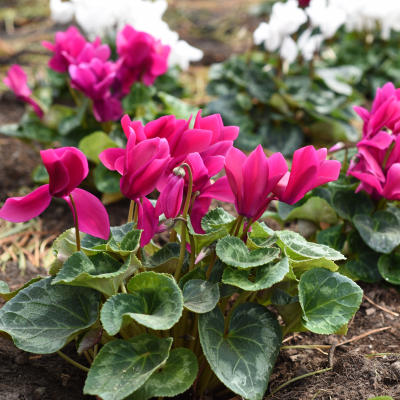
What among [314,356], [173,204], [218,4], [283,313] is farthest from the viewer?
[218,4]

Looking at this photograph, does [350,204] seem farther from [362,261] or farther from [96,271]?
[96,271]

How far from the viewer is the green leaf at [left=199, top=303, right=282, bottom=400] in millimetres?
922

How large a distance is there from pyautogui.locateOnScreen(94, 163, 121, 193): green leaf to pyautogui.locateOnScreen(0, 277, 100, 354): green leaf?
42.6 inches

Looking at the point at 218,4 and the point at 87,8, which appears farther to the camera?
the point at 218,4

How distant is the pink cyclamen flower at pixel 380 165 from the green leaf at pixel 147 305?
0.76m

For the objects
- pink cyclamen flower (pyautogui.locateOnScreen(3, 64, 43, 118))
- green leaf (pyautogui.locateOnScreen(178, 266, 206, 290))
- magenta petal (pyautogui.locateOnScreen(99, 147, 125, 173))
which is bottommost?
pink cyclamen flower (pyautogui.locateOnScreen(3, 64, 43, 118))

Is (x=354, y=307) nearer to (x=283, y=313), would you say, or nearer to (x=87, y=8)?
(x=283, y=313)

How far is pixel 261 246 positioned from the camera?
101 centimetres

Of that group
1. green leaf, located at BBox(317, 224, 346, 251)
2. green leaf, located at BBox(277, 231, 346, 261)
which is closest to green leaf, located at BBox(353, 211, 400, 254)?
green leaf, located at BBox(317, 224, 346, 251)

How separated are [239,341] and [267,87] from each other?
2192mm

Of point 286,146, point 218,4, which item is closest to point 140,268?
point 286,146

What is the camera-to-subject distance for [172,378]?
0.92 metres

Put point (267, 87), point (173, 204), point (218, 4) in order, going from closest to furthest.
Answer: point (173, 204) < point (267, 87) < point (218, 4)

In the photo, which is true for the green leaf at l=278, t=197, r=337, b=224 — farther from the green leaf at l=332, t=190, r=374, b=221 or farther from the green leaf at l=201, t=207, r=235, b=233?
the green leaf at l=201, t=207, r=235, b=233
